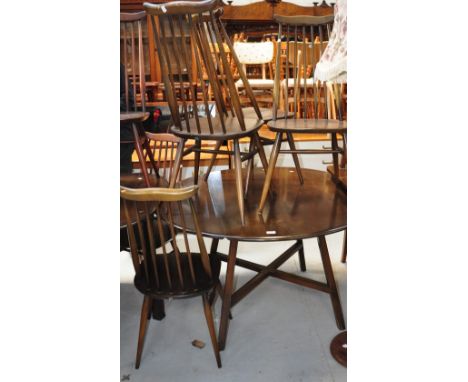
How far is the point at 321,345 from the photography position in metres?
2.31

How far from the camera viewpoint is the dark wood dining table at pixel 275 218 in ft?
6.77

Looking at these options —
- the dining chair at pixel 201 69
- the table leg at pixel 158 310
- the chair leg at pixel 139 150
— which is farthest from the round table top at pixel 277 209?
the table leg at pixel 158 310

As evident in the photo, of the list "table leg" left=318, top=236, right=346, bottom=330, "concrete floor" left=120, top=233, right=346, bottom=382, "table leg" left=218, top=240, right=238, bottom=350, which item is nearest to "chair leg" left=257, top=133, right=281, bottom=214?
"table leg" left=218, top=240, right=238, bottom=350

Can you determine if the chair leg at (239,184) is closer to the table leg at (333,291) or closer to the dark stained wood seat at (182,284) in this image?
the dark stained wood seat at (182,284)

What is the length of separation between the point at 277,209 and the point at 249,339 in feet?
2.10

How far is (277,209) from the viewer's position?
2348 millimetres

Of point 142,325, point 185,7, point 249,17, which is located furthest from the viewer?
point 249,17

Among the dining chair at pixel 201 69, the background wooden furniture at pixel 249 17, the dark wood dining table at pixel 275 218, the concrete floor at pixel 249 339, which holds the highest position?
the background wooden furniture at pixel 249 17

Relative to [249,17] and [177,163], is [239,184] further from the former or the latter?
[249,17]

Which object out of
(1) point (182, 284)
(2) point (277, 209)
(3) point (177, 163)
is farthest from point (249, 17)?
(1) point (182, 284)

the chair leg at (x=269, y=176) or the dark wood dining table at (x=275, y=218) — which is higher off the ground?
the chair leg at (x=269, y=176)

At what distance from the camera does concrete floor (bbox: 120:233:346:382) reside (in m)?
2.11
